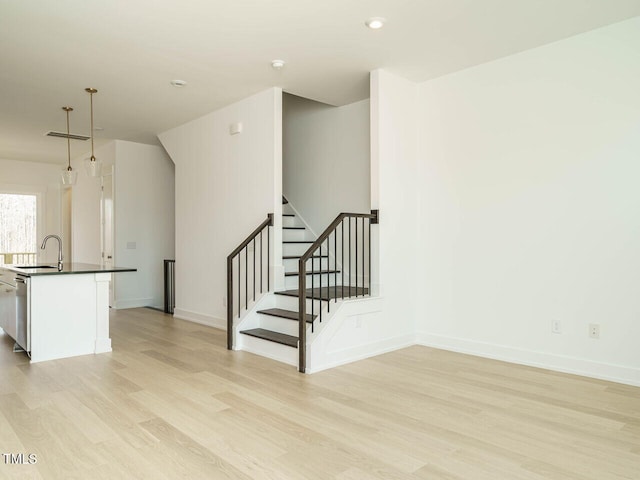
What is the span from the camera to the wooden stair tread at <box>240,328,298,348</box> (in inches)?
→ 162

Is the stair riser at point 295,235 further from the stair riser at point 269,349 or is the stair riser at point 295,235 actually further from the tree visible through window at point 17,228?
the tree visible through window at point 17,228

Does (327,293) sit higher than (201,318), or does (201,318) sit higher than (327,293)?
(327,293)

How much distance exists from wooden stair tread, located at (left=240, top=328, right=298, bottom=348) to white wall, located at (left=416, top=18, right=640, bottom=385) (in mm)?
1503

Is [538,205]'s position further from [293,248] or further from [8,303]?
[8,303]

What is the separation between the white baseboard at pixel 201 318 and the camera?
578cm

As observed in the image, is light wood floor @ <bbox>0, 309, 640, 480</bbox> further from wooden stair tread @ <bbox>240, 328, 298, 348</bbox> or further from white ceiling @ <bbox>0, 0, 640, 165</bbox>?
white ceiling @ <bbox>0, 0, 640, 165</bbox>

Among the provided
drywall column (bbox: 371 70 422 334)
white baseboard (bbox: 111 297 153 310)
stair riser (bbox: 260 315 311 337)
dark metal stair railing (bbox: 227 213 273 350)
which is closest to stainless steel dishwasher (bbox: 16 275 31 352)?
dark metal stair railing (bbox: 227 213 273 350)

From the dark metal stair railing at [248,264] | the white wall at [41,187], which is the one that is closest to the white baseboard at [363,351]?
the dark metal stair railing at [248,264]

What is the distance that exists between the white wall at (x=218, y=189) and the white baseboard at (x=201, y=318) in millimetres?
13

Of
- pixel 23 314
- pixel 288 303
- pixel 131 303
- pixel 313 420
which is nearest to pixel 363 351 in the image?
pixel 288 303

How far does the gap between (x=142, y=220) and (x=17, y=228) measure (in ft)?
11.8

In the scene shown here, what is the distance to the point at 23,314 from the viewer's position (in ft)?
14.3

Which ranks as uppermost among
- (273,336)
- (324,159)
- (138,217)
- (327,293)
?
(324,159)

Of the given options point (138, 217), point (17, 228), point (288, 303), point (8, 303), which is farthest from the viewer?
point (17, 228)
